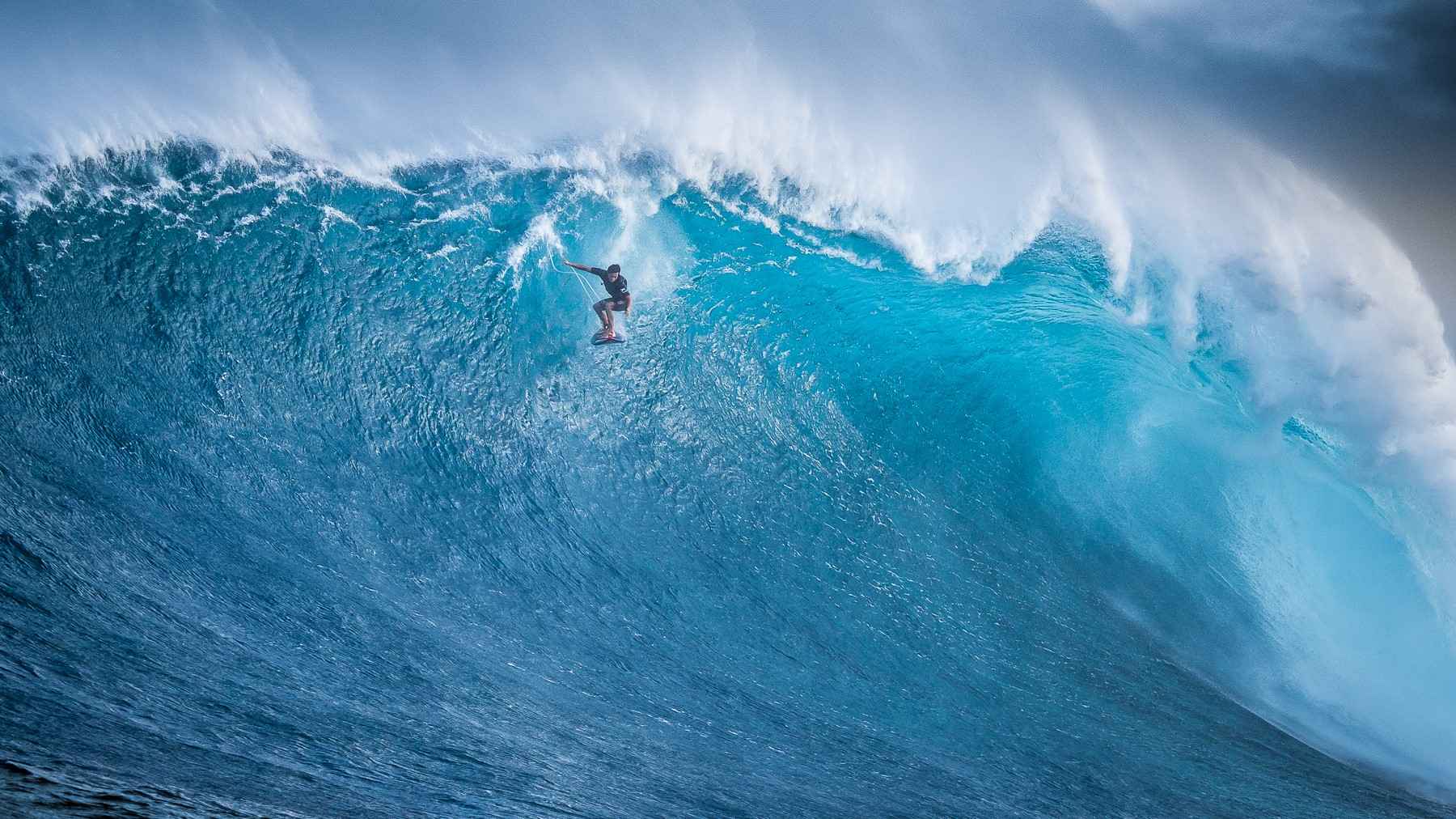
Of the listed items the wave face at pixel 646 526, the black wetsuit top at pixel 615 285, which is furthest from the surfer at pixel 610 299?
the wave face at pixel 646 526

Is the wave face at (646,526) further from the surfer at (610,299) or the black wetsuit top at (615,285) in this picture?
the black wetsuit top at (615,285)

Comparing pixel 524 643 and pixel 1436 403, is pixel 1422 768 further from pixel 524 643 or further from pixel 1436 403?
pixel 524 643

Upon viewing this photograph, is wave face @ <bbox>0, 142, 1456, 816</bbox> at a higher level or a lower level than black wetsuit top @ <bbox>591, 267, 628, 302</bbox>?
lower

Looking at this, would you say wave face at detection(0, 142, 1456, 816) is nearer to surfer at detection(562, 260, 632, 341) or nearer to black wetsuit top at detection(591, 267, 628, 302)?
Answer: surfer at detection(562, 260, 632, 341)

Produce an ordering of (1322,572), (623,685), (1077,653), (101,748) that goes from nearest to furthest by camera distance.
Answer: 1. (101,748)
2. (623,685)
3. (1077,653)
4. (1322,572)

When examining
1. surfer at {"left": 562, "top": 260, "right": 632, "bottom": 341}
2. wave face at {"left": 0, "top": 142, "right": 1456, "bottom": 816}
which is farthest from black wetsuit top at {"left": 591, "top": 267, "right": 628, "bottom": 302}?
wave face at {"left": 0, "top": 142, "right": 1456, "bottom": 816}

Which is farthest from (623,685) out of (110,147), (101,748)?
(110,147)

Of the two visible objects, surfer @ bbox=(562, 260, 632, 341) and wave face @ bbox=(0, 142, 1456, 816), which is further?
surfer @ bbox=(562, 260, 632, 341)

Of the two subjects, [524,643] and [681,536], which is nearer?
[524,643]
